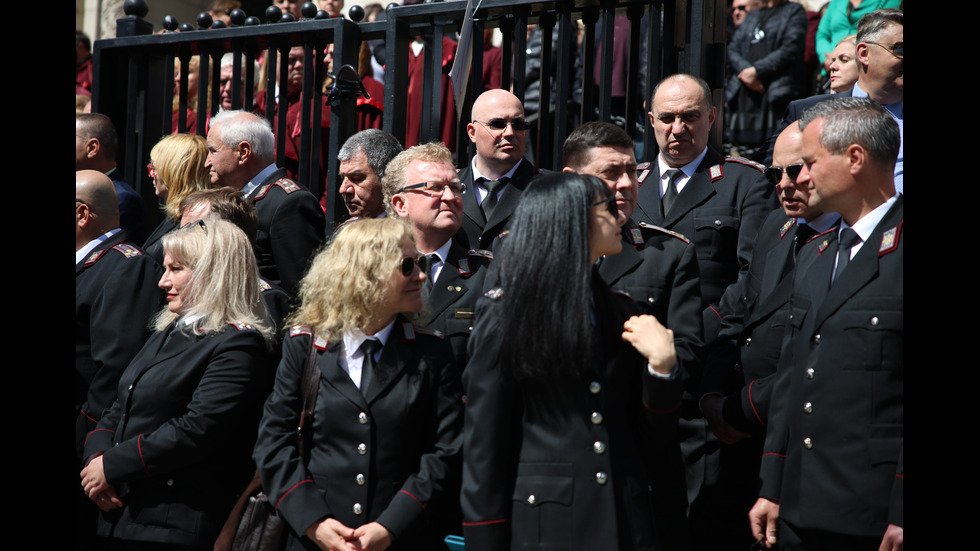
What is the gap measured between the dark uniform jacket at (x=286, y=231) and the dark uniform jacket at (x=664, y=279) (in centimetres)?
175

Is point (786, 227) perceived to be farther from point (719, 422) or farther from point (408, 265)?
point (408, 265)

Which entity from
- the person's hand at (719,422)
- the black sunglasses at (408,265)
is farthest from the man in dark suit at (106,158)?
the person's hand at (719,422)

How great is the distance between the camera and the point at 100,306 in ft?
14.5

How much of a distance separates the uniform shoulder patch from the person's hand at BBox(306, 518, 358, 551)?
89 centimetres

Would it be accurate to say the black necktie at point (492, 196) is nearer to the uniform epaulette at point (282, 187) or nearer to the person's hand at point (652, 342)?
the uniform epaulette at point (282, 187)

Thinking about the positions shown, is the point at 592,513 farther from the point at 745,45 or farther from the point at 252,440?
the point at 745,45

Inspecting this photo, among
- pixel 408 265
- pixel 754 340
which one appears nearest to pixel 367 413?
pixel 408 265

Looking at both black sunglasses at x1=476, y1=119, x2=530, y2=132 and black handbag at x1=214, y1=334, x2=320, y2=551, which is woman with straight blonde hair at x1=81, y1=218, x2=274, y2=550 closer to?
black handbag at x1=214, y1=334, x2=320, y2=551

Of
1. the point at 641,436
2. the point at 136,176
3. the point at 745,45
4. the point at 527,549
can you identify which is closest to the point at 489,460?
the point at 527,549

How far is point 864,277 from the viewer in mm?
3045

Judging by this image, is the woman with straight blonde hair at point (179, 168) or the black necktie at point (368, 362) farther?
the woman with straight blonde hair at point (179, 168)

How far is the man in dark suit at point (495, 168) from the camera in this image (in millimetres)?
4727

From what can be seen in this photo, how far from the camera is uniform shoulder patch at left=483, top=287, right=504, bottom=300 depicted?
3.05m

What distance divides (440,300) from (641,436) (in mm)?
1168
